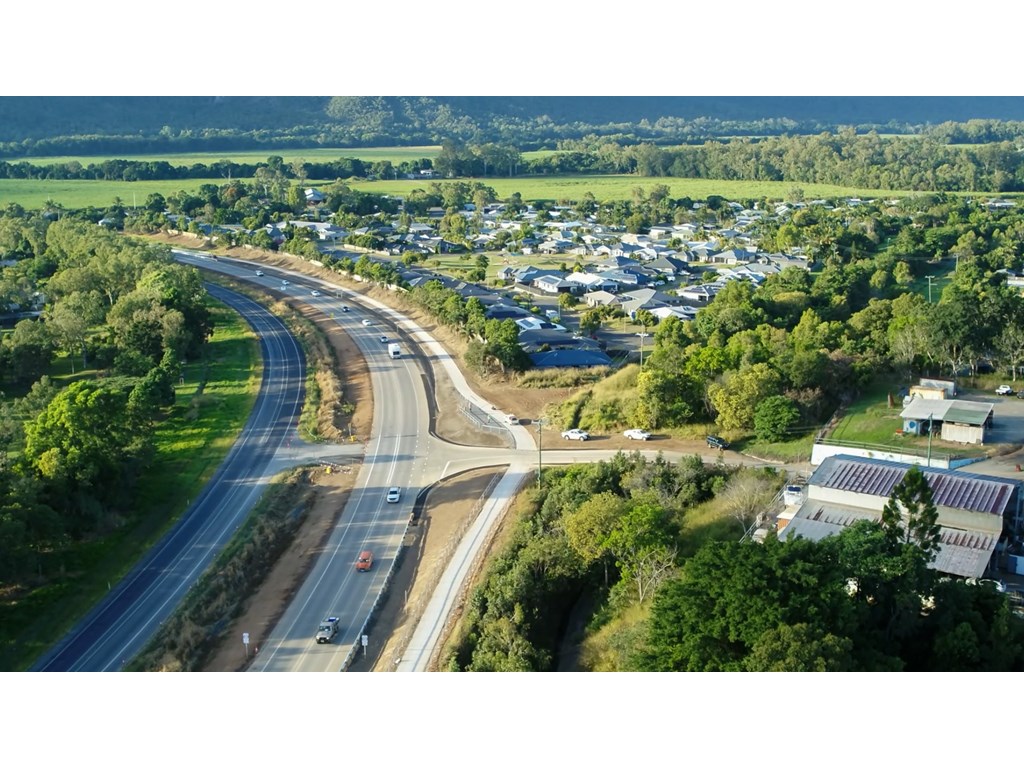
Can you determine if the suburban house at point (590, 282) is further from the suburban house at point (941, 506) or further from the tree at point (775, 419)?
the suburban house at point (941, 506)


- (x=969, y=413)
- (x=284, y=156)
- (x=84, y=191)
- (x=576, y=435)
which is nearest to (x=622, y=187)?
(x=284, y=156)

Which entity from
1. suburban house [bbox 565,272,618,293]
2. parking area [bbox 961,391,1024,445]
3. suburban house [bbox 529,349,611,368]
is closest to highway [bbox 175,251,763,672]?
suburban house [bbox 529,349,611,368]

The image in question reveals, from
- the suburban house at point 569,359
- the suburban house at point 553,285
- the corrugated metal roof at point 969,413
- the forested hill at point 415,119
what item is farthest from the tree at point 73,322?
the forested hill at point 415,119

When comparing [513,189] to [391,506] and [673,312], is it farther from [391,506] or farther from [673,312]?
[391,506]

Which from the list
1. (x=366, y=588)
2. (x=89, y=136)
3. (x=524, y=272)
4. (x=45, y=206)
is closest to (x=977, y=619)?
(x=366, y=588)

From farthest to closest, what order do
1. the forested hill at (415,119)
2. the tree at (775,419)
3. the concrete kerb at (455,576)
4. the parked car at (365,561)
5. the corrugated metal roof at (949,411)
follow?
the forested hill at (415,119), the tree at (775,419), the corrugated metal roof at (949,411), the parked car at (365,561), the concrete kerb at (455,576)

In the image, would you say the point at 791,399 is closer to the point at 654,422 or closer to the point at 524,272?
the point at 654,422
